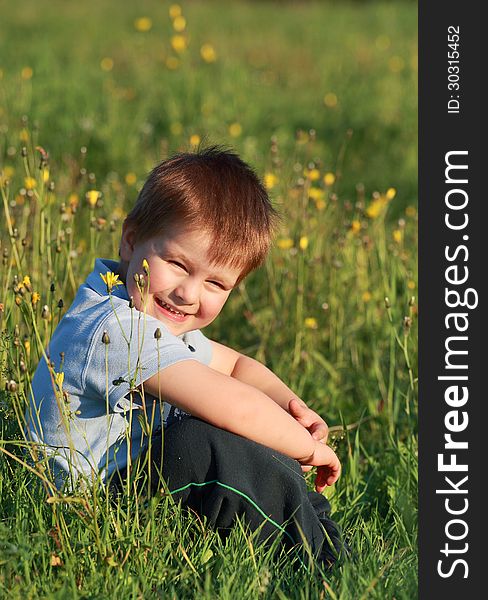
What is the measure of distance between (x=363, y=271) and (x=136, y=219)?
149cm

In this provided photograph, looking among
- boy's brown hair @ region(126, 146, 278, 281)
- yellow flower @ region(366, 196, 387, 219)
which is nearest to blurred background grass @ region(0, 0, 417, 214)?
yellow flower @ region(366, 196, 387, 219)

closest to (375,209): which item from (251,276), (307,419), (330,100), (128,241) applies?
(251,276)

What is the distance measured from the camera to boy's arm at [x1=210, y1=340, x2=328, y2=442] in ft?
8.63

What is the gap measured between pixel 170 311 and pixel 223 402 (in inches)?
12.7

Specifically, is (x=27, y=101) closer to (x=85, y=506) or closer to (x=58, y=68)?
(x=58, y=68)

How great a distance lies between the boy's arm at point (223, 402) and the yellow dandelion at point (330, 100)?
558 cm

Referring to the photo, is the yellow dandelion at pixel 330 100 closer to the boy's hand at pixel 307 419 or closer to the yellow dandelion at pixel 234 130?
the yellow dandelion at pixel 234 130

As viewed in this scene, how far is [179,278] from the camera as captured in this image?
2439 mm

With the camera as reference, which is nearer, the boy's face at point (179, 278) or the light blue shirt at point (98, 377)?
the light blue shirt at point (98, 377)

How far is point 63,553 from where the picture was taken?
6.95 feet

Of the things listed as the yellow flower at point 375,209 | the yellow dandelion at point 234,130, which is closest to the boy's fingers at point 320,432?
the yellow flower at point 375,209

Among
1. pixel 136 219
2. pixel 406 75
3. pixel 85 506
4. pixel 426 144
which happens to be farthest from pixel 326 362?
pixel 406 75

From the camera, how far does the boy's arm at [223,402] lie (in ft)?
7.43

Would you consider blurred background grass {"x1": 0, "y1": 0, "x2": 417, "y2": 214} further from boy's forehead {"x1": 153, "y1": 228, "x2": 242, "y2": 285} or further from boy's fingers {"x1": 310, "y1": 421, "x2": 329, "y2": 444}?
boy's fingers {"x1": 310, "y1": 421, "x2": 329, "y2": 444}
